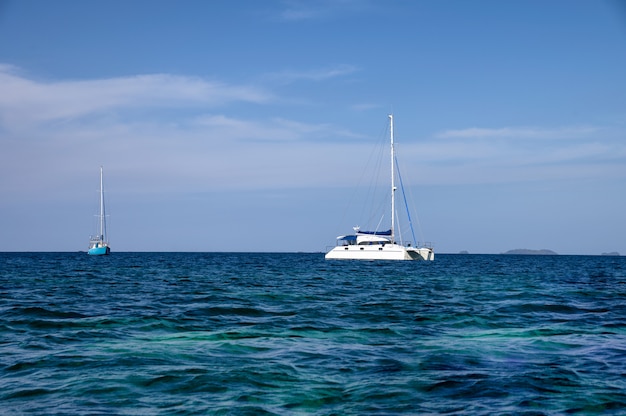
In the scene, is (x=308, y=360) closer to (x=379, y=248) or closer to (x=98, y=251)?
(x=379, y=248)

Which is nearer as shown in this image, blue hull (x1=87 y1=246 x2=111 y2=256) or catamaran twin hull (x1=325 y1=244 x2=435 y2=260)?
catamaran twin hull (x1=325 y1=244 x2=435 y2=260)

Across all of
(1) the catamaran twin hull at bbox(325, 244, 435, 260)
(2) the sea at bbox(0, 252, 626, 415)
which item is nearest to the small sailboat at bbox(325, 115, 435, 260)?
(1) the catamaran twin hull at bbox(325, 244, 435, 260)

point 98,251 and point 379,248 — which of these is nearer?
point 379,248

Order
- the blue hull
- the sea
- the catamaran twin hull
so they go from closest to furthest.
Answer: the sea, the catamaran twin hull, the blue hull

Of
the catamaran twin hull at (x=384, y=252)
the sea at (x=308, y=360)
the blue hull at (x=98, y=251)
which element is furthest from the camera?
the blue hull at (x=98, y=251)

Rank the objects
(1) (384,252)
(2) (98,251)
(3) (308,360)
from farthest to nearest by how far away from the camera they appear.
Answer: (2) (98,251) < (1) (384,252) < (3) (308,360)

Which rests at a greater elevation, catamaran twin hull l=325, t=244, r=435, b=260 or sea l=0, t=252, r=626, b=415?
catamaran twin hull l=325, t=244, r=435, b=260

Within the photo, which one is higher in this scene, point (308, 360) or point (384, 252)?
point (384, 252)

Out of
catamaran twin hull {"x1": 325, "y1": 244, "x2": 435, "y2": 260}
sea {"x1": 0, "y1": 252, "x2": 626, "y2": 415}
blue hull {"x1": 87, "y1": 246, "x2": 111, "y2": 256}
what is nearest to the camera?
sea {"x1": 0, "y1": 252, "x2": 626, "y2": 415}

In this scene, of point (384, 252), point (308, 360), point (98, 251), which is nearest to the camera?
point (308, 360)

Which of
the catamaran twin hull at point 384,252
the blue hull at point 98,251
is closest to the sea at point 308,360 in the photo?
the catamaran twin hull at point 384,252

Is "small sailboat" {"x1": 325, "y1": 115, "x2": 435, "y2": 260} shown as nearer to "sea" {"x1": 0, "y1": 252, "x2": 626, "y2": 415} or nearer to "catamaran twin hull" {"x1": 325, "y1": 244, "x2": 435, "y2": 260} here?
"catamaran twin hull" {"x1": 325, "y1": 244, "x2": 435, "y2": 260}

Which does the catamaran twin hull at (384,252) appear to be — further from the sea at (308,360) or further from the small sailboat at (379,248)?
the sea at (308,360)

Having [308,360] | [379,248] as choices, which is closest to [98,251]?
[379,248]
